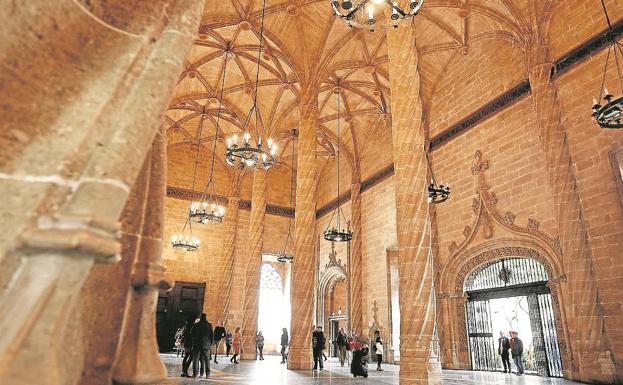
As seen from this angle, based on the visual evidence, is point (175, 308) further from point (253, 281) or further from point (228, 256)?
point (253, 281)

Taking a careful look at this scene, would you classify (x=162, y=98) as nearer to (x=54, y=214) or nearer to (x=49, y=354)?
(x=54, y=214)

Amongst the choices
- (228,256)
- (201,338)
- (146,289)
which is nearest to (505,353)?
(201,338)

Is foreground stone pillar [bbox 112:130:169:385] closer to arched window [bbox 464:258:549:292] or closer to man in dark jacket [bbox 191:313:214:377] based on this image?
man in dark jacket [bbox 191:313:214:377]

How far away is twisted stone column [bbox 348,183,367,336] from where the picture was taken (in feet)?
51.2

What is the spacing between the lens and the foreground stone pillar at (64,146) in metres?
0.81

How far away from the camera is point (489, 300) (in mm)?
11539

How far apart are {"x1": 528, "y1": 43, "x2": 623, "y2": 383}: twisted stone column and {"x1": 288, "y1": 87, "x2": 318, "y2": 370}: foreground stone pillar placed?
6080 millimetres

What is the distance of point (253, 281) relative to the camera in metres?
15.0

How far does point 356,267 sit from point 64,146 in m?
16.0

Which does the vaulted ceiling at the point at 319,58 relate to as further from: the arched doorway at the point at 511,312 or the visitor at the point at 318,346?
the visitor at the point at 318,346

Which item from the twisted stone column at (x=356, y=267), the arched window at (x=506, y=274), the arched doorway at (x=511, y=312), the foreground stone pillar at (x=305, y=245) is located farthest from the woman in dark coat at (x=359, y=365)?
the twisted stone column at (x=356, y=267)

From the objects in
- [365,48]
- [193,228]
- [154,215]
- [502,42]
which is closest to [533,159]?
[502,42]

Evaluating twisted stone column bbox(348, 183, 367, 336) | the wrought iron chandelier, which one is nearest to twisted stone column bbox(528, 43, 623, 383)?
the wrought iron chandelier

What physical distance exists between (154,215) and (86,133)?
0.45 metres
